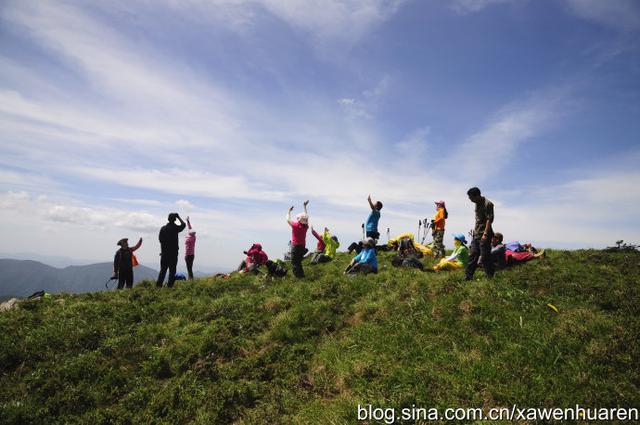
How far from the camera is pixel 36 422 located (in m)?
7.38

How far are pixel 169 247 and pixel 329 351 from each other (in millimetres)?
10495

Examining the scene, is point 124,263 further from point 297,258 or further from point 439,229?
point 439,229

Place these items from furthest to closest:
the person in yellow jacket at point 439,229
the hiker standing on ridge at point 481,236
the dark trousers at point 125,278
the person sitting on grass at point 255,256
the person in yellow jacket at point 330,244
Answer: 1. the person in yellow jacket at point 330,244
2. the person in yellow jacket at point 439,229
3. the person sitting on grass at point 255,256
4. the dark trousers at point 125,278
5. the hiker standing on ridge at point 481,236

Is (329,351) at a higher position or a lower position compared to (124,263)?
lower

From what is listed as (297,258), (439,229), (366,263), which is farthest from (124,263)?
(439,229)

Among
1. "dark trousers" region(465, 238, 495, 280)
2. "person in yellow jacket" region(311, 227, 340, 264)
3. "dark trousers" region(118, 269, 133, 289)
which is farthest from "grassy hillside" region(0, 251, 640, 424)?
"person in yellow jacket" region(311, 227, 340, 264)

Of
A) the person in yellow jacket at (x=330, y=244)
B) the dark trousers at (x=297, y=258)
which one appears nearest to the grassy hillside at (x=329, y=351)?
the dark trousers at (x=297, y=258)

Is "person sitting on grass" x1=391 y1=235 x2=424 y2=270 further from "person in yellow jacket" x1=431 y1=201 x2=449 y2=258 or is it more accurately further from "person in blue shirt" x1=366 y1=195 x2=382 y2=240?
"person in blue shirt" x1=366 y1=195 x2=382 y2=240

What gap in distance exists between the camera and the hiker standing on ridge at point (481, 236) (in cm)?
1145

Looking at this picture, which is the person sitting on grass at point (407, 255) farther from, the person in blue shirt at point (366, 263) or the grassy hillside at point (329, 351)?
the grassy hillside at point (329, 351)

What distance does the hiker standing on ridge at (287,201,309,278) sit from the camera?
614 inches

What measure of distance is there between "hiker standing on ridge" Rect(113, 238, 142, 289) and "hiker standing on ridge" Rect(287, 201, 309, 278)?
7823 mm

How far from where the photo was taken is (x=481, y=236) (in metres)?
11.7

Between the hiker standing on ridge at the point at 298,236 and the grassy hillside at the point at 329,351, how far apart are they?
260 cm
